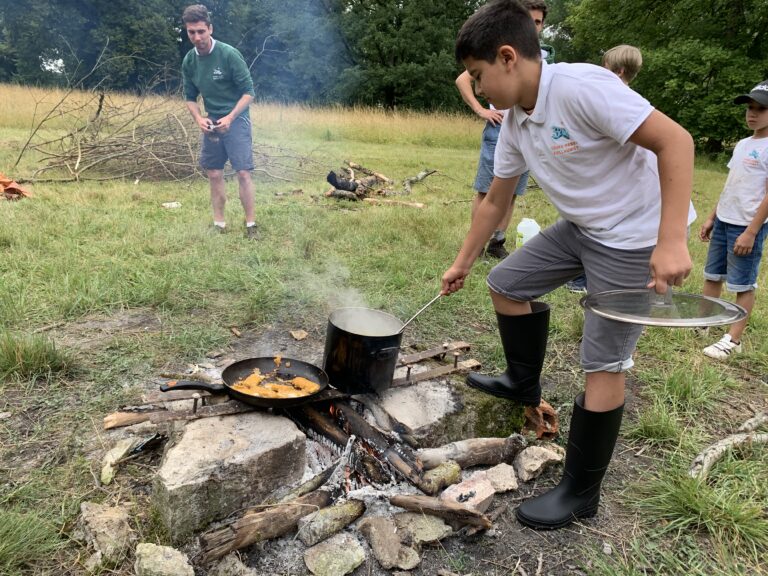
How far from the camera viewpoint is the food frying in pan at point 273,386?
213 cm

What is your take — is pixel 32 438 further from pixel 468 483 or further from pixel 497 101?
pixel 497 101

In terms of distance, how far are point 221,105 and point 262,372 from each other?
363 cm

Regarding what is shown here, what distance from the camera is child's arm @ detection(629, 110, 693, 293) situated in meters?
1.58

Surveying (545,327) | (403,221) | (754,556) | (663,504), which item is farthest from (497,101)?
(403,221)

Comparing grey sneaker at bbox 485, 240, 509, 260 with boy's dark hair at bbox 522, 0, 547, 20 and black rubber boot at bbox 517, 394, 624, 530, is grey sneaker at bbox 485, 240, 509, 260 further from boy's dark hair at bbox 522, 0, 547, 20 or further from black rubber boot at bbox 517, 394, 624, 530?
black rubber boot at bbox 517, 394, 624, 530

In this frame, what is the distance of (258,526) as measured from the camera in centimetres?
177

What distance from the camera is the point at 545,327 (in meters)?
2.47

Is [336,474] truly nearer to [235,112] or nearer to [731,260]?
[731,260]

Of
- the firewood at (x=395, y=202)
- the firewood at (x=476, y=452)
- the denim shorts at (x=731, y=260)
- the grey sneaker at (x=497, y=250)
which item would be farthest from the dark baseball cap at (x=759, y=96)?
the firewood at (x=395, y=202)

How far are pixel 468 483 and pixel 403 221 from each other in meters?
4.45

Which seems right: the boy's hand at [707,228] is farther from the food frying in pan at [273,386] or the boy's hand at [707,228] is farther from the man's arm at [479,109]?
the food frying in pan at [273,386]

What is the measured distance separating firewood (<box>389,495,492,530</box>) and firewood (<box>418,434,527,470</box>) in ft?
0.62

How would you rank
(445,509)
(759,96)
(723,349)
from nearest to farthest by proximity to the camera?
(445,509) → (759,96) → (723,349)

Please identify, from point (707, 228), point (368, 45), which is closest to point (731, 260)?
point (707, 228)
